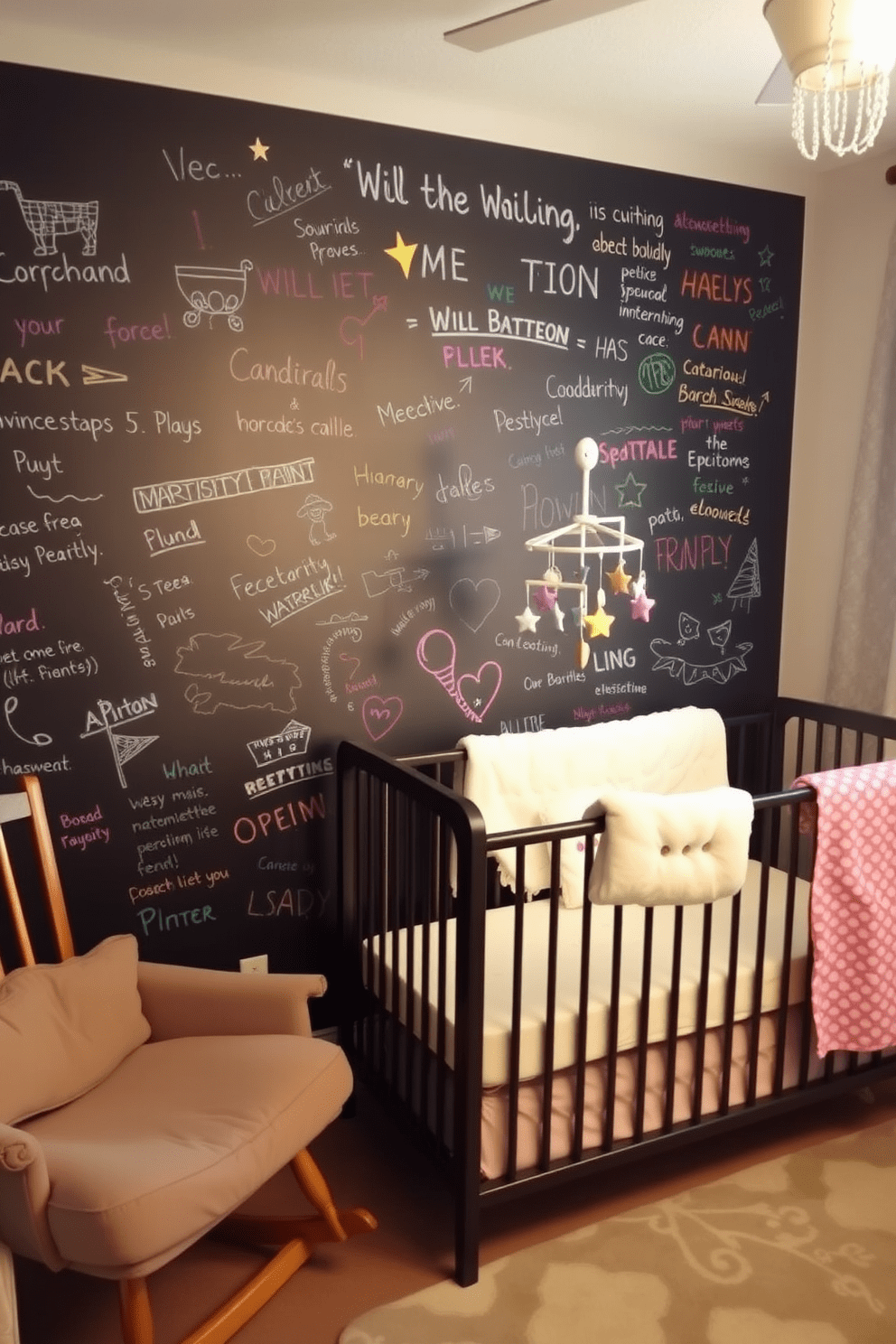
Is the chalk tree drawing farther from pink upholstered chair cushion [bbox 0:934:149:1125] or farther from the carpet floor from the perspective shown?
pink upholstered chair cushion [bbox 0:934:149:1125]

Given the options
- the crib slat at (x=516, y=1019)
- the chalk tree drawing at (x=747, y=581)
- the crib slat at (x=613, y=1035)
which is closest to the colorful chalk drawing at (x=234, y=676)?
the crib slat at (x=516, y=1019)

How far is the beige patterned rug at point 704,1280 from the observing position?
6.51 feet

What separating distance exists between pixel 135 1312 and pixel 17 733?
1.18m

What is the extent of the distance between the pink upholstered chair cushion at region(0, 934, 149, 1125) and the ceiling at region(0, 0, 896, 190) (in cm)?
180

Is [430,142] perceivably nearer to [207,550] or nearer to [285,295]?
[285,295]

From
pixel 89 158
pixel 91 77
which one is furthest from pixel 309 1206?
pixel 91 77

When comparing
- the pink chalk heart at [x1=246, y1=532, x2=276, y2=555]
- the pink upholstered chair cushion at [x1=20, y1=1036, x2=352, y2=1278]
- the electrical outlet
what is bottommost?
the electrical outlet

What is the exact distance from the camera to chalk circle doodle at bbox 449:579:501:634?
2.87m

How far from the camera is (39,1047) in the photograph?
198cm

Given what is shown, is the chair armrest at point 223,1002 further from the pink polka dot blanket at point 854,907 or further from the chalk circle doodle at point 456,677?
the pink polka dot blanket at point 854,907

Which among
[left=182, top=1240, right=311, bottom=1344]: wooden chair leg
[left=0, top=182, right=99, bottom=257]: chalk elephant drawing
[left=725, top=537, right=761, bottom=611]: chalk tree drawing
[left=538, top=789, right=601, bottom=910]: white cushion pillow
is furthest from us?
[left=725, top=537, right=761, bottom=611]: chalk tree drawing

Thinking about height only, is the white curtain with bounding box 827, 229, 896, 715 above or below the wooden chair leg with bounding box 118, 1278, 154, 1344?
above

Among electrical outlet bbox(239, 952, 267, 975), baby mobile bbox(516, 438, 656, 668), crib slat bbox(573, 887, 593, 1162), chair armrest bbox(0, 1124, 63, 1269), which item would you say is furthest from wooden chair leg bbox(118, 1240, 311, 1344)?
baby mobile bbox(516, 438, 656, 668)

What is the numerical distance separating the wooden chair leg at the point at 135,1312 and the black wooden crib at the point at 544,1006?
0.61m
